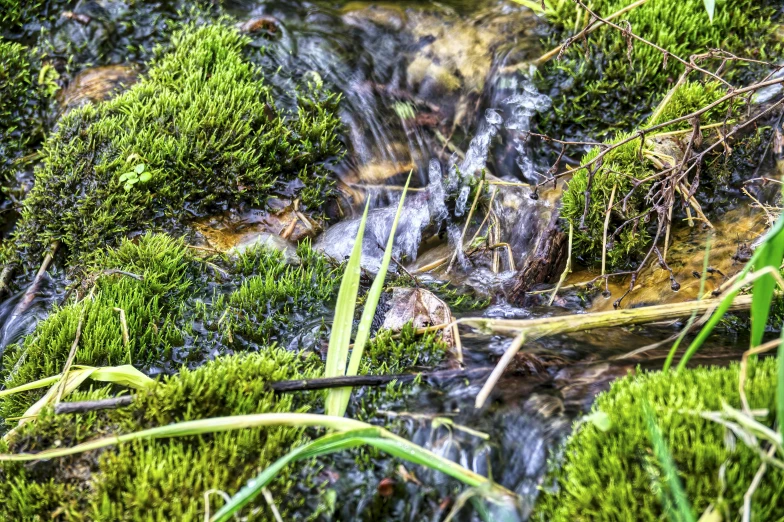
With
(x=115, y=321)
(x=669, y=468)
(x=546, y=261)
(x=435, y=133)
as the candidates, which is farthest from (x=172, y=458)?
(x=435, y=133)

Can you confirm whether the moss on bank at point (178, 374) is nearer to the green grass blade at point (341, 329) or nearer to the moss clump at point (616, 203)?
the green grass blade at point (341, 329)

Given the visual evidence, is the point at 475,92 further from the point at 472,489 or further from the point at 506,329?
the point at 472,489

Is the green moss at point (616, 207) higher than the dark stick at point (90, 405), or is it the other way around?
the green moss at point (616, 207)

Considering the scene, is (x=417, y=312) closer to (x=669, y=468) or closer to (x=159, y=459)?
(x=159, y=459)

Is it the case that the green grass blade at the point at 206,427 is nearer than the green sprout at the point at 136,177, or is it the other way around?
the green grass blade at the point at 206,427

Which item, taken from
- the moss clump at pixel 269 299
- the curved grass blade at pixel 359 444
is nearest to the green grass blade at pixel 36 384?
the moss clump at pixel 269 299

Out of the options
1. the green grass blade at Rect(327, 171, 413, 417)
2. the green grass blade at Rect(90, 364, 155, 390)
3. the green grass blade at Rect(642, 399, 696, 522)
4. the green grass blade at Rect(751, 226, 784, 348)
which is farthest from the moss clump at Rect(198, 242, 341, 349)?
the green grass blade at Rect(751, 226, 784, 348)
